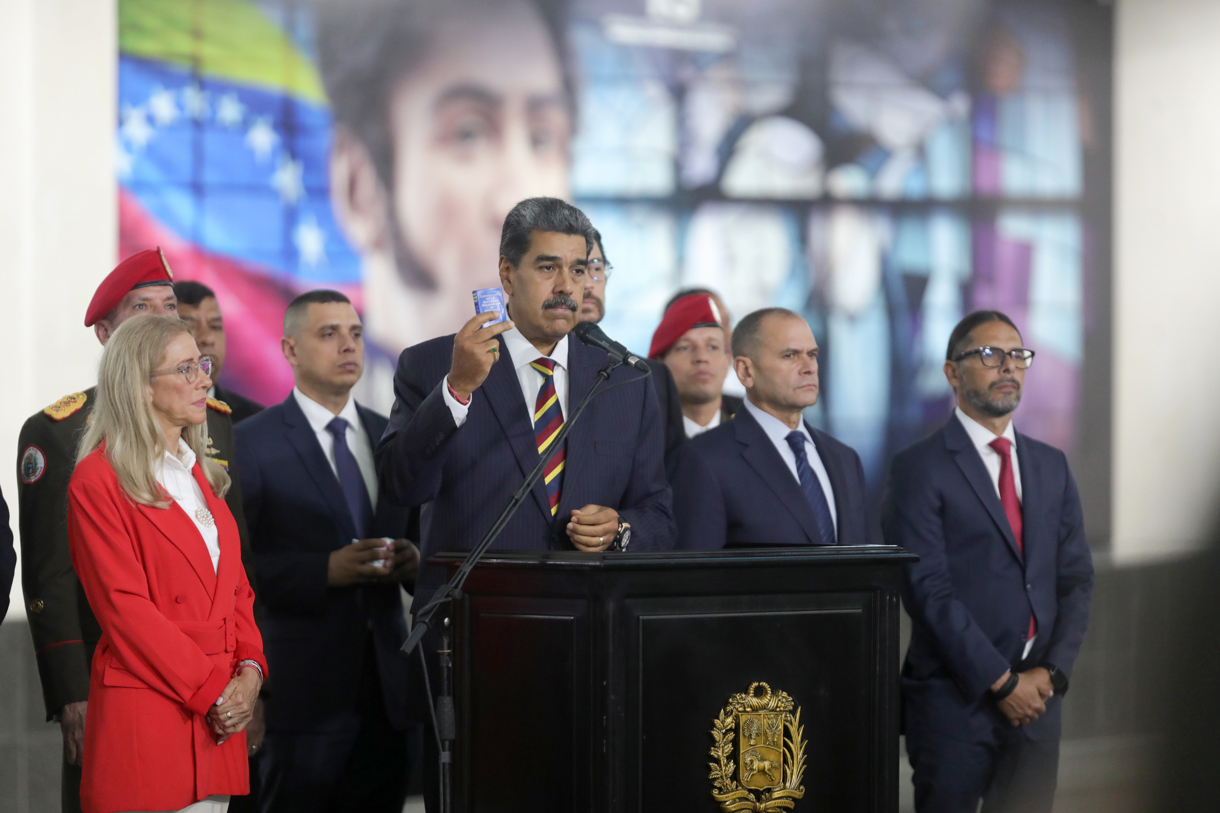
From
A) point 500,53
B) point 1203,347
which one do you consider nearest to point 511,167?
point 500,53

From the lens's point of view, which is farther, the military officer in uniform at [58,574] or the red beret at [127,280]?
the red beret at [127,280]

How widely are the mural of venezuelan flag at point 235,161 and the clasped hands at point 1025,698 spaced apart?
Result: 10.3 feet

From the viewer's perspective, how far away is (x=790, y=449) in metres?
Result: 3.14

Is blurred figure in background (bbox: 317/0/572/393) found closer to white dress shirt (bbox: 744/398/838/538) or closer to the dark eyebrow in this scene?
the dark eyebrow

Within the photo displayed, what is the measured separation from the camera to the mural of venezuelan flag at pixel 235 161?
4816 mm

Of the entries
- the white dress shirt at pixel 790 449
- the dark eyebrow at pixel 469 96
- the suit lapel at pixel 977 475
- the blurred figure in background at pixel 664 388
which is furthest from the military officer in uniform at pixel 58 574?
the dark eyebrow at pixel 469 96

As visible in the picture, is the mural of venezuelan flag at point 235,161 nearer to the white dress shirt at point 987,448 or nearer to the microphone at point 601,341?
the white dress shirt at point 987,448

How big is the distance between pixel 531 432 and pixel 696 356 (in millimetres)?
1461

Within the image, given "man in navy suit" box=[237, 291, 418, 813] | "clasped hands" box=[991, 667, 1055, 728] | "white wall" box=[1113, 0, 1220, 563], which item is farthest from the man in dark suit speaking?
"white wall" box=[1113, 0, 1220, 563]

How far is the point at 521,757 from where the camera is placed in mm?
2092

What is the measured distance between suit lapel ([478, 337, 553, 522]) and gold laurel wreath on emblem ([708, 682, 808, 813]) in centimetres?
60

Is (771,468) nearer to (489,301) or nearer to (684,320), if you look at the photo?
(684,320)

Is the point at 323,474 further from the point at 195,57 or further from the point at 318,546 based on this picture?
the point at 195,57

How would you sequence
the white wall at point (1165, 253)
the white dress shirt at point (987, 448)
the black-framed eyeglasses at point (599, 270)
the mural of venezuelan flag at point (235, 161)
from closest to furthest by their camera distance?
the white dress shirt at point (987, 448), the black-framed eyeglasses at point (599, 270), the mural of venezuelan flag at point (235, 161), the white wall at point (1165, 253)
